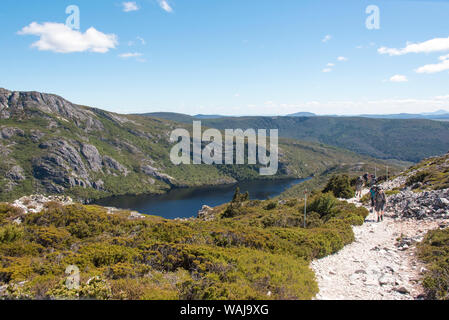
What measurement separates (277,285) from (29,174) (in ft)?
674

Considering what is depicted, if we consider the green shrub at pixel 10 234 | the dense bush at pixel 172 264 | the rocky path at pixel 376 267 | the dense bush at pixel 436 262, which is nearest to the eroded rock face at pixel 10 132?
the green shrub at pixel 10 234

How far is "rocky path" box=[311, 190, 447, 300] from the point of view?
8445mm

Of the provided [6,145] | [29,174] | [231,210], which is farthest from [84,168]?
[231,210]

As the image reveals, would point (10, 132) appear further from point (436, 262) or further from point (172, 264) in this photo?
point (436, 262)

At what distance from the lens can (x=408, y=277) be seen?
9.62 meters

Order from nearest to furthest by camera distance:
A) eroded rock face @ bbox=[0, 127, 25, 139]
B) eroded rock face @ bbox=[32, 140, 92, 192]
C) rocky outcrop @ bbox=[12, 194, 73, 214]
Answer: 1. rocky outcrop @ bbox=[12, 194, 73, 214]
2. eroded rock face @ bbox=[32, 140, 92, 192]
3. eroded rock face @ bbox=[0, 127, 25, 139]

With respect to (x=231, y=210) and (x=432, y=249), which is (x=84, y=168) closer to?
(x=231, y=210)

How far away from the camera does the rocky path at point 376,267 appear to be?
8445mm

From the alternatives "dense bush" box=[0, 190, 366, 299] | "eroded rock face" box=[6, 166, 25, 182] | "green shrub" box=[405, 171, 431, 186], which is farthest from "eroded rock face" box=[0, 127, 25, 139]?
"green shrub" box=[405, 171, 431, 186]

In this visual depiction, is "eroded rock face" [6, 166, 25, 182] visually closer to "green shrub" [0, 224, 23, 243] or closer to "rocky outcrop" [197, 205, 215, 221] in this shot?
"rocky outcrop" [197, 205, 215, 221]

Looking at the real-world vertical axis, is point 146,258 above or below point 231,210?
above

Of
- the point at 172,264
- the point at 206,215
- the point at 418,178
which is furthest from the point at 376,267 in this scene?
the point at 206,215

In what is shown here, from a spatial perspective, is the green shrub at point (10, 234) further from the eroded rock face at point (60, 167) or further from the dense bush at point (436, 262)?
the eroded rock face at point (60, 167)

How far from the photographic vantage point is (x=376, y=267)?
1055cm
